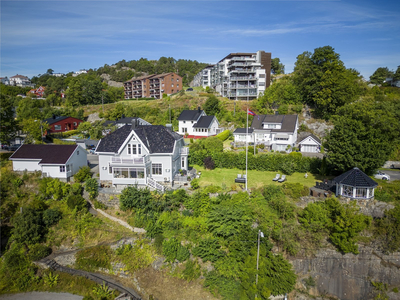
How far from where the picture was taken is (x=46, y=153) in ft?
102

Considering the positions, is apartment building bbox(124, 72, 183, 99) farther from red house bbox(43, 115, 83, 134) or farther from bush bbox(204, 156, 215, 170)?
bush bbox(204, 156, 215, 170)

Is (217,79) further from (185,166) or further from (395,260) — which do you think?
(395,260)

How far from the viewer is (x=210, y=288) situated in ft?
67.1

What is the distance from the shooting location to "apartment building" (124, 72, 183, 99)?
86.8 metres

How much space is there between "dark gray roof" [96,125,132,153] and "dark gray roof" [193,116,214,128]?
2158 cm

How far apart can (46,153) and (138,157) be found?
38.3 ft

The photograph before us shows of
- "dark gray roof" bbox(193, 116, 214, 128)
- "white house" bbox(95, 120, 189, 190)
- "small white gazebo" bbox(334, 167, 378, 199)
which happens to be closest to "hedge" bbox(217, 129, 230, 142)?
"dark gray roof" bbox(193, 116, 214, 128)

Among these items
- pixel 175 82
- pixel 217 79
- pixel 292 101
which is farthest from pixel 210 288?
pixel 175 82

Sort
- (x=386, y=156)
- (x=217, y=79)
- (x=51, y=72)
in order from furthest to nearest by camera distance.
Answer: (x=51, y=72) → (x=217, y=79) → (x=386, y=156)

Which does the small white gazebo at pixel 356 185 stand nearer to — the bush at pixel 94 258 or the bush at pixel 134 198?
the bush at pixel 134 198

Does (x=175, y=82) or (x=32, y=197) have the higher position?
(x=175, y=82)

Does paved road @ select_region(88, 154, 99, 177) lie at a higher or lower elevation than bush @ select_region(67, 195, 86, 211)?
higher

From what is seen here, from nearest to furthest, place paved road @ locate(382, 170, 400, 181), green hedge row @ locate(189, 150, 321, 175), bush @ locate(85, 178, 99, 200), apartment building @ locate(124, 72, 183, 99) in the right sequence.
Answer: bush @ locate(85, 178, 99, 200) → paved road @ locate(382, 170, 400, 181) → green hedge row @ locate(189, 150, 321, 175) → apartment building @ locate(124, 72, 183, 99)

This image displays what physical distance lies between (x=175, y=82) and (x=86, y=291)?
2991 inches
